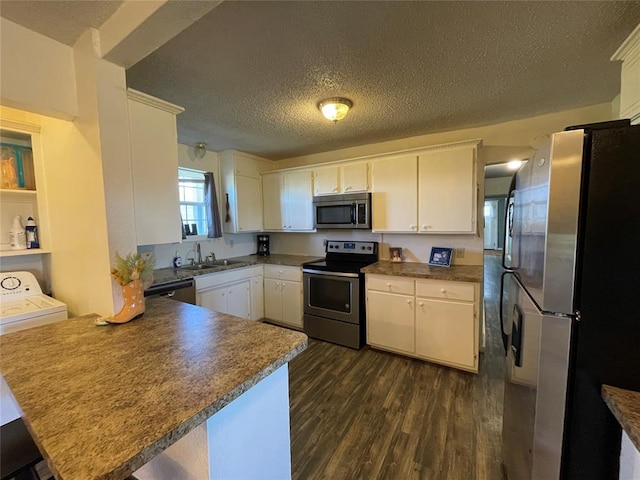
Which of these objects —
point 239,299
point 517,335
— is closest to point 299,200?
point 239,299

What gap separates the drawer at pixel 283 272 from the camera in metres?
3.52

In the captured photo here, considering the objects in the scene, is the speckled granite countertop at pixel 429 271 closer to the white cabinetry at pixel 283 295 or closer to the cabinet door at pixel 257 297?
the white cabinetry at pixel 283 295

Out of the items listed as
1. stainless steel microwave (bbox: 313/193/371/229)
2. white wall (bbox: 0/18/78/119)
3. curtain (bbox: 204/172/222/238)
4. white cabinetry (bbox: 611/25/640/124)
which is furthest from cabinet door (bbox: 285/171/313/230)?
white cabinetry (bbox: 611/25/640/124)

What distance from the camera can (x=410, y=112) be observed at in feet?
8.19

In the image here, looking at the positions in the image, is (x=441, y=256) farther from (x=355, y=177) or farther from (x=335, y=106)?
(x=335, y=106)

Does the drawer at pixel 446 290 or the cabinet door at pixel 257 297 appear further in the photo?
the cabinet door at pixel 257 297

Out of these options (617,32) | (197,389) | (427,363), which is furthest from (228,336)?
(617,32)

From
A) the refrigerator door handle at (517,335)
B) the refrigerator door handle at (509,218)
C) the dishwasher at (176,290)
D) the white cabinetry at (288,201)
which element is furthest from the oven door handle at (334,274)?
the refrigerator door handle at (517,335)

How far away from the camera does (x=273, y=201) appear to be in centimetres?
404

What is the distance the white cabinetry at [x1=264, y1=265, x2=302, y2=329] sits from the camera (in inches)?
139

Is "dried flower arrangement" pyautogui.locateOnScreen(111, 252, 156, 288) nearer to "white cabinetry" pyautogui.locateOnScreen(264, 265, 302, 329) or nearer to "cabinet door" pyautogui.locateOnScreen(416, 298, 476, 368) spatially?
"white cabinetry" pyautogui.locateOnScreen(264, 265, 302, 329)

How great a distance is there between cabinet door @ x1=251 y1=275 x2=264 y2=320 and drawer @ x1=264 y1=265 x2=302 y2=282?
143 millimetres

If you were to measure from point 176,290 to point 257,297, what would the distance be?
127cm

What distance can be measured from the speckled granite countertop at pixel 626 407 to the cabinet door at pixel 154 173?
2318 mm
